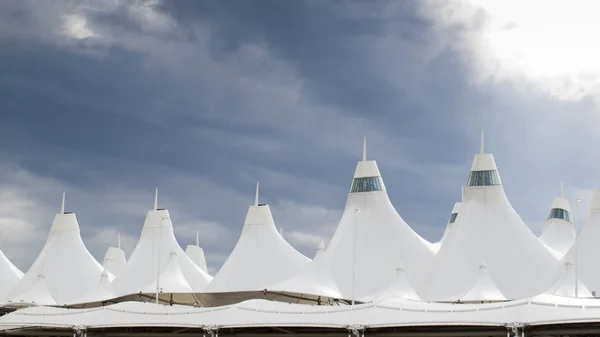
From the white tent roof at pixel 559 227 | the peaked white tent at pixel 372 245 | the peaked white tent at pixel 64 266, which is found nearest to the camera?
the peaked white tent at pixel 372 245

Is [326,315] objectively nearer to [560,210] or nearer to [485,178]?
[485,178]

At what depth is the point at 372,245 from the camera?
217 ft

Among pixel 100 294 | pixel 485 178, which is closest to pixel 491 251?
pixel 485 178

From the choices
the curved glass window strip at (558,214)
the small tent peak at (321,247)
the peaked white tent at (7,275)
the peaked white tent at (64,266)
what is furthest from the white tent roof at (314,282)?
the peaked white tent at (7,275)

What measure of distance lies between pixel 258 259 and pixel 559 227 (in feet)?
92.2

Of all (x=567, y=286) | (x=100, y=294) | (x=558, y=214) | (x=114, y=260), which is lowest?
(x=567, y=286)

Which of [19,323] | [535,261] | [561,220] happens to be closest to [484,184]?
[535,261]

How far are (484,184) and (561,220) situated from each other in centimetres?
2115

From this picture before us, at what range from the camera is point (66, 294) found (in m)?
76.6

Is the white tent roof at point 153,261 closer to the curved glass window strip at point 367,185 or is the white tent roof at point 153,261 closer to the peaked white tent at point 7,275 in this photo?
the curved glass window strip at point 367,185

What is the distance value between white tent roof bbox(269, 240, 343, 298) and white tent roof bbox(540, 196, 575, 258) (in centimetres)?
2359

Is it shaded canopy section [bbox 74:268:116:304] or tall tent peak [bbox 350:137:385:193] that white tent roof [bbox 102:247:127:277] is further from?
tall tent peak [bbox 350:137:385:193]

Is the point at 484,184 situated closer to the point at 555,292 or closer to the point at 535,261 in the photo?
the point at 535,261

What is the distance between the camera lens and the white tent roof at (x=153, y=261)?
231ft
